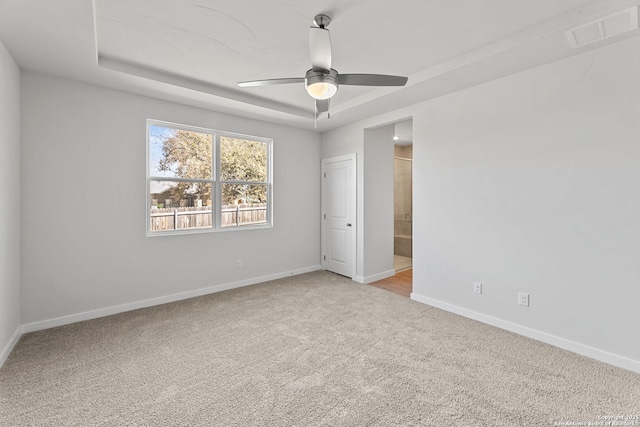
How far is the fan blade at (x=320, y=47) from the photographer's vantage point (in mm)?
1982

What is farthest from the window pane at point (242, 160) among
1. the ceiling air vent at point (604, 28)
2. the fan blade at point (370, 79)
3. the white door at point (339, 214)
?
the ceiling air vent at point (604, 28)

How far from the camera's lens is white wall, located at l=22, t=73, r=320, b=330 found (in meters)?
2.97

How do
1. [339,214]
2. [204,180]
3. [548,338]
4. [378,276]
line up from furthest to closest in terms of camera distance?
1. [339,214]
2. [378,276]
3. [204,180]
4. [548,338]

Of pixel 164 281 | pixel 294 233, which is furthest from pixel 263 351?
pixel 294 233

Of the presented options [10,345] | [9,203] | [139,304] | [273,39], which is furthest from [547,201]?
[10,345]

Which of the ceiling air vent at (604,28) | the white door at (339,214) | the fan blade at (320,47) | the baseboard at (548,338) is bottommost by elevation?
the baseboard at (548,338)

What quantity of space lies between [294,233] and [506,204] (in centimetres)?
314

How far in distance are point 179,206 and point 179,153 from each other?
70cm

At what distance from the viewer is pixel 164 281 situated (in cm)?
380

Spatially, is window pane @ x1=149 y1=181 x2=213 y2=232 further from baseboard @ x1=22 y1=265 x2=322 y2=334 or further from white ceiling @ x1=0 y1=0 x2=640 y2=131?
white ceiling @ x1=0 y1=0 x2=640 y2=131

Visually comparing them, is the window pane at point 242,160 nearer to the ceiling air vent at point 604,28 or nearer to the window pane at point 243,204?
the window pane at point 243,204

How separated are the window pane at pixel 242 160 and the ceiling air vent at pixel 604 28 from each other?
377cm

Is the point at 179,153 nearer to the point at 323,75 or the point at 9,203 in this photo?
the point at 9,203

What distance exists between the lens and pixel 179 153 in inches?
→ 156
